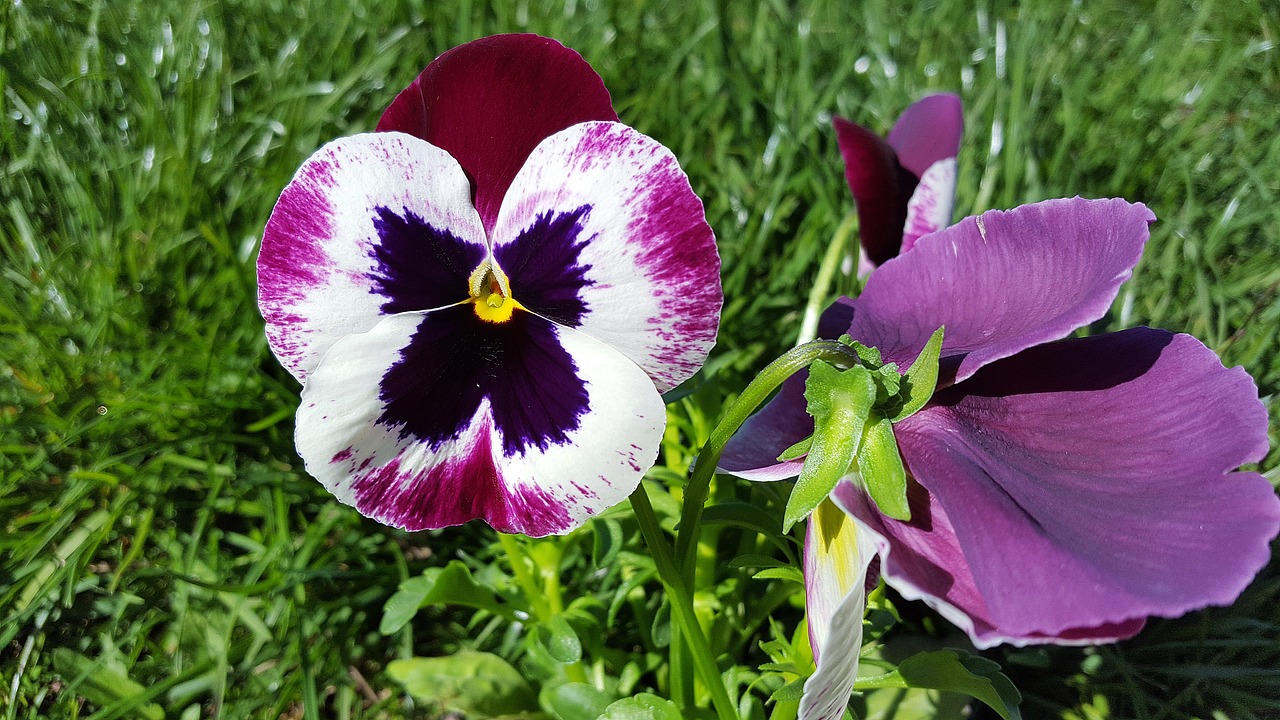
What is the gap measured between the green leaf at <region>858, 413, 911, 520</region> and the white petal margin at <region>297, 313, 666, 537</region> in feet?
0.52

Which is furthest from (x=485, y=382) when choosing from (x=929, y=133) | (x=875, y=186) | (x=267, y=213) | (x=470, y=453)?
(x=267, y=213)

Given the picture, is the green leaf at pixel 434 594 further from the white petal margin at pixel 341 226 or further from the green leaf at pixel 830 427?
the green leaf at pixel 830 427

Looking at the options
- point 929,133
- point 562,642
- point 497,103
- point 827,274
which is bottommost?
point 562,642

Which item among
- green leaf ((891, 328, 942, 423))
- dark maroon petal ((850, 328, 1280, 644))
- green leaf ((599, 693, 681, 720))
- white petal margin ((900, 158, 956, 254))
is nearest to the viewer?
dark maroon petal ((850, 328, 1280, 644))

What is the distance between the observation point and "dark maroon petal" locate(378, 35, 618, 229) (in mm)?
763

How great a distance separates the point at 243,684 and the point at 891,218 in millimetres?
1165

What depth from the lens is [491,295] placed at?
0.80 m

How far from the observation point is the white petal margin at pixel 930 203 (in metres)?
1.10

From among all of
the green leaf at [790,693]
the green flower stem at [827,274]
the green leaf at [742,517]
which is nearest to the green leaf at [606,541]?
the green leaf at [742,517]

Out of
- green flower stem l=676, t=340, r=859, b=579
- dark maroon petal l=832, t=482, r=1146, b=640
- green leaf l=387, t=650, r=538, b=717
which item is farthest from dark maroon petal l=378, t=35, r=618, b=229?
green leaf l=387, t=650, r=538, b=717

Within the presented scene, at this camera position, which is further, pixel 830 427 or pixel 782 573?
pixel 782 573

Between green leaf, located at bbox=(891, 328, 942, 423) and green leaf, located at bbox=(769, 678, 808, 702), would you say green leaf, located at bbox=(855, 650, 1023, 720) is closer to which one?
green leaf, located at bbox=(769, 678, 808, 702)

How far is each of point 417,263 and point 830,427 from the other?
1.17ft

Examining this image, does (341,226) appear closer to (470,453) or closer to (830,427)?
(470,453)
